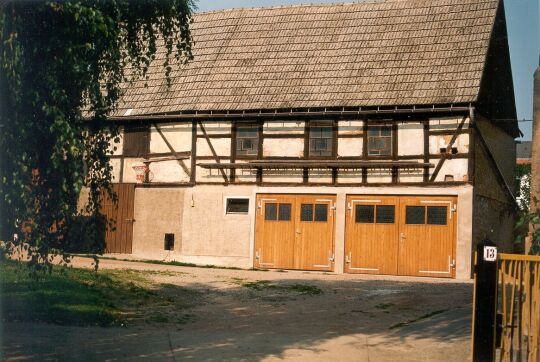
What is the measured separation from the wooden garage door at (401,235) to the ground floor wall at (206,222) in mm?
268

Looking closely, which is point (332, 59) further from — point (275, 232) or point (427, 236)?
point (427, 236)

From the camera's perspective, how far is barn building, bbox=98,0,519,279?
21.3 meters

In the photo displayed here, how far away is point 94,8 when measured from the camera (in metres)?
7.88

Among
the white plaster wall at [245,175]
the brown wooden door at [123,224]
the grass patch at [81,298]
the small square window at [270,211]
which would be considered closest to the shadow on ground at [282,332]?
the grass patch at [81,298]

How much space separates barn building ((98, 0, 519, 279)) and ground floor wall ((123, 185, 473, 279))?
1.7 inches

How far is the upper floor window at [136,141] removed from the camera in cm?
2469

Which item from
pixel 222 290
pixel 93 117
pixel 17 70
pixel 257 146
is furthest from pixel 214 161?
pixel 17 70

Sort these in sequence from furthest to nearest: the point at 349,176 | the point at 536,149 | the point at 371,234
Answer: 1. the point at 349,176
2. the point at 371,234
3. the point at 536,149

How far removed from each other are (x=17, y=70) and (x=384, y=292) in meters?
10.5

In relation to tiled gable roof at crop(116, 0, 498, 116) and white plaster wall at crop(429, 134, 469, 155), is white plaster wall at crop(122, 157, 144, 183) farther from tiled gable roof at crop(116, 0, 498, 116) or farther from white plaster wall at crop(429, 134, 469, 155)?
white plaster wall at crop(429, 134, 469, 155)

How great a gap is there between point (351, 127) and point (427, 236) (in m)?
3.94

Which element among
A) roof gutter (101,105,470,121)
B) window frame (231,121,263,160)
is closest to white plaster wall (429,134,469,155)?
roof gutter (101,105,470,121)

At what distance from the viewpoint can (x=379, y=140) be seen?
22.0 metres

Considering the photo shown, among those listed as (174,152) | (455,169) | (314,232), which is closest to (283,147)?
(314,232)
